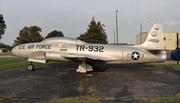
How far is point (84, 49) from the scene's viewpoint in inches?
497

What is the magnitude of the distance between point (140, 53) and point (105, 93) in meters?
6.64

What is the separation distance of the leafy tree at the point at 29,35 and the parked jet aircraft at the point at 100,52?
62.3 metres

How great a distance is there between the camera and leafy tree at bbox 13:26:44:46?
7150cm

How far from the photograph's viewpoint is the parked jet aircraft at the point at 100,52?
12.3 metres

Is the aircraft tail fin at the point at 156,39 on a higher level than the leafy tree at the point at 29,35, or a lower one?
lower

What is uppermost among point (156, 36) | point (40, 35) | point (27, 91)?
point (40, 35)

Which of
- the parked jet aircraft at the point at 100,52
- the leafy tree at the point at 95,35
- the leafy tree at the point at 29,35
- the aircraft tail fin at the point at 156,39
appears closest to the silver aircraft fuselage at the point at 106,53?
the parked jet aircraft at the point at 100,52

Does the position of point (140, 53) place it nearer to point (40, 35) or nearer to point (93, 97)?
point (93, 97)

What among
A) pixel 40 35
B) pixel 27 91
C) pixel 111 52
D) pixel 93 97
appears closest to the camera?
pixel 93 97

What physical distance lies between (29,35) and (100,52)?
219 feet

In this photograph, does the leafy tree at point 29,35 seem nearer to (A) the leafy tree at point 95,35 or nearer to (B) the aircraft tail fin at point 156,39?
(A) the leafy tree at point 95,35

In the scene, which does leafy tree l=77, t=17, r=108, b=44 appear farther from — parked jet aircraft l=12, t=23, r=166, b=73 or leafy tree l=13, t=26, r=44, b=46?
leafy tree l=13, t=26, r=44, b=46

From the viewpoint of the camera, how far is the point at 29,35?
72625mm

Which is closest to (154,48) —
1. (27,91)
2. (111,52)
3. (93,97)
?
(111,52)
